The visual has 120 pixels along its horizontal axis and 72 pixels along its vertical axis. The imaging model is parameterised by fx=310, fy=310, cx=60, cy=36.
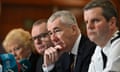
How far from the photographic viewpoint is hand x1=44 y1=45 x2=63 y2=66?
7.68 feet

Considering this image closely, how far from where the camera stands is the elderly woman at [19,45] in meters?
3.17

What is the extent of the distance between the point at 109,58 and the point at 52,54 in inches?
26.9

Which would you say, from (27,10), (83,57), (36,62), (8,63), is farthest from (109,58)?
(27,10)

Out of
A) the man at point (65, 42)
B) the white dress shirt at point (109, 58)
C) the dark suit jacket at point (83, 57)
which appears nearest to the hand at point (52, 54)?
the man at point (65, 42)

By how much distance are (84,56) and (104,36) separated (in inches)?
15.0

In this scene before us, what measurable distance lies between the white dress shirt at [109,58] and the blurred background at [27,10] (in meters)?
4.06

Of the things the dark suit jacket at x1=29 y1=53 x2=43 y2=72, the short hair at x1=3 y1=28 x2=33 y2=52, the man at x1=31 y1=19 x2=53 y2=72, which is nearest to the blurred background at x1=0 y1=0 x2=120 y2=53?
the short hair at x1=3 y1=28 x2=33 y2=52

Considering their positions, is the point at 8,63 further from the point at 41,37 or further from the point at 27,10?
the point at 27,10

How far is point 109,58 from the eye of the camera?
176 cm

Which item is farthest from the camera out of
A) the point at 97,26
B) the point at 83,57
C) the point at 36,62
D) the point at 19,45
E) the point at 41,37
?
the point at 19,45

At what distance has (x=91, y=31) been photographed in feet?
6.27

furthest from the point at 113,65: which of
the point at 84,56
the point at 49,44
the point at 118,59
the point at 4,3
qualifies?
the point at 4,3

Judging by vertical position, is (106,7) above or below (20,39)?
above

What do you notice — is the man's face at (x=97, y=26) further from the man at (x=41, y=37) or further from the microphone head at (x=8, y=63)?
the man at (x=41, y=37)
